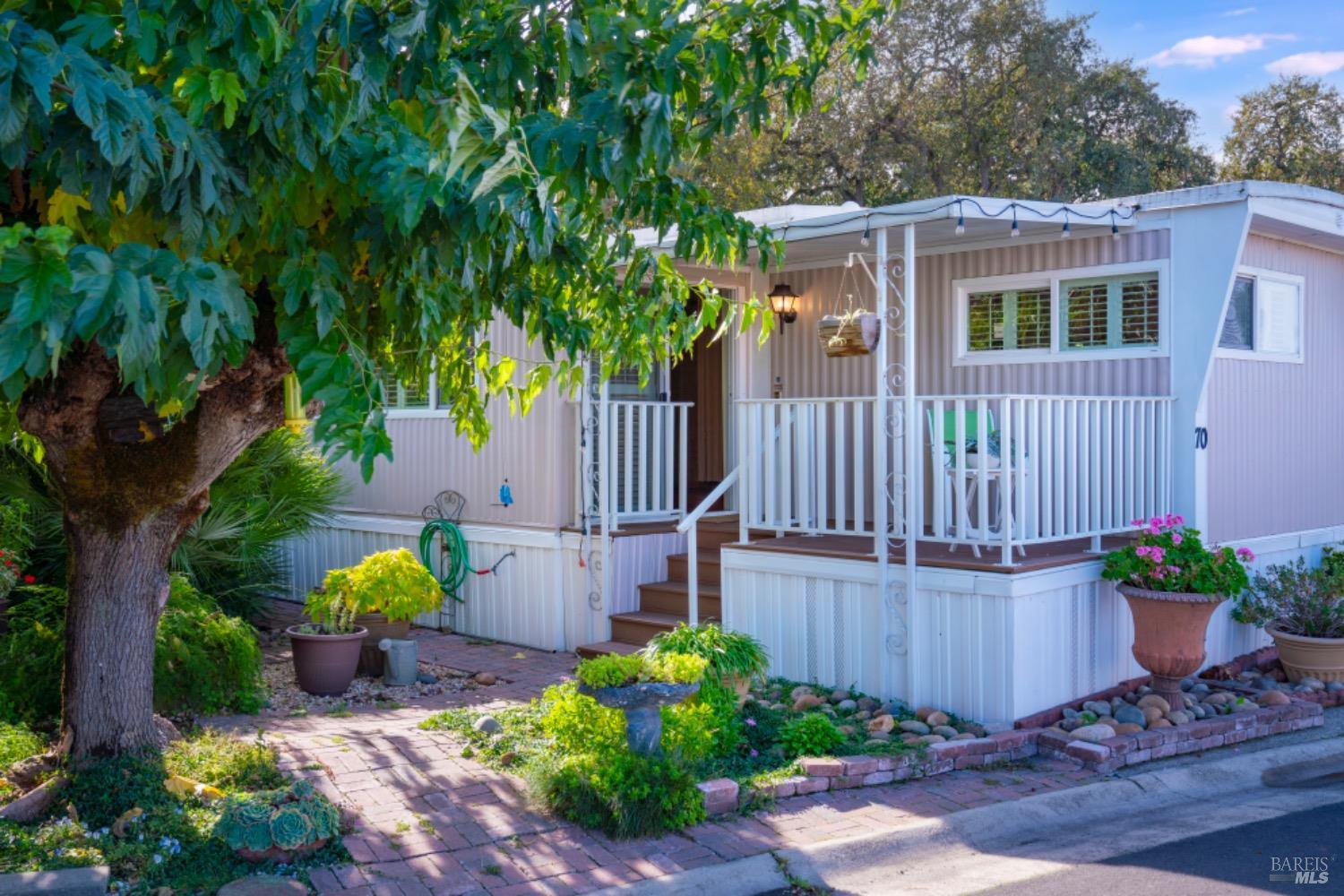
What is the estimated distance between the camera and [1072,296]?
8.85 m

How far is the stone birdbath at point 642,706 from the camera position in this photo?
18.5 ft

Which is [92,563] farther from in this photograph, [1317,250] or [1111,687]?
[1317,250]

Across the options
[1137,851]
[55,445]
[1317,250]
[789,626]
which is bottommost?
[1137,851]

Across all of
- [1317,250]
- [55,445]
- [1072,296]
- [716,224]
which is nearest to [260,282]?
[55,445]

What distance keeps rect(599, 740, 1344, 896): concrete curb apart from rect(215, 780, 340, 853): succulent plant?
120 centimetres

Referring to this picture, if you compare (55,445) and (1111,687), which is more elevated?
(55,445)

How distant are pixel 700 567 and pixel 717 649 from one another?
2.76m

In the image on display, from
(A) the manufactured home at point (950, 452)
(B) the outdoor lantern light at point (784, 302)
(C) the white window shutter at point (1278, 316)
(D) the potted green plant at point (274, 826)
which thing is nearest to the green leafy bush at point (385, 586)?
(A) the manufactured home at point (950, 452)

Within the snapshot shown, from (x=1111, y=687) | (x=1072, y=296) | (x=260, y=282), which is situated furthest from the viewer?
(x=1072, y=296)

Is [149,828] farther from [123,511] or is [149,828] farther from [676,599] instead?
[676,599]

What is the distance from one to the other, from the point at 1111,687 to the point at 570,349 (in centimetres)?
442

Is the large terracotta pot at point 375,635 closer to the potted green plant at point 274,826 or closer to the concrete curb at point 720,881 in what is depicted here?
the potted green plant at point 274,826

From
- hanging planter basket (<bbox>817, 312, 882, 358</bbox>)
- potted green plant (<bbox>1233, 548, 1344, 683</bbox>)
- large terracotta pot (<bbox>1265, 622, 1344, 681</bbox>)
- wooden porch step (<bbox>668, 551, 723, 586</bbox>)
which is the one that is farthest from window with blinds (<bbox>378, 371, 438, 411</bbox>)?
large terracotta pot (<bbox>1265, 622, 1344, 681</bbox>)

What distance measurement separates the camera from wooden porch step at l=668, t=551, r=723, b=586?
9.19 metres
